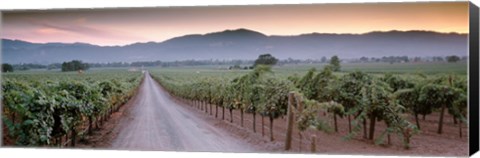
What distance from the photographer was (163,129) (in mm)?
9672

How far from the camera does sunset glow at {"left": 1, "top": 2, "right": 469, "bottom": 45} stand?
332 inches

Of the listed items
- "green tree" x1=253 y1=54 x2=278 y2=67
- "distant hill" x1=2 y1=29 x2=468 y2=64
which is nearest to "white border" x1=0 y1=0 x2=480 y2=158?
"distant hill" x1=2 y1=29 x2=468 y2=64

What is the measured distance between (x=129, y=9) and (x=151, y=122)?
1.46 m

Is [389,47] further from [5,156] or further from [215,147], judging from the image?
[5,156]

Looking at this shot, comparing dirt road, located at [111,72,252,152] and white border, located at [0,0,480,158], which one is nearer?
white border, located at [0,0,480,158]

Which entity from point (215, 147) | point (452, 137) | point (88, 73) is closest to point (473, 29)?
point (452, 137)

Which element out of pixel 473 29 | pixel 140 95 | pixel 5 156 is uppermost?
pixel 473 29

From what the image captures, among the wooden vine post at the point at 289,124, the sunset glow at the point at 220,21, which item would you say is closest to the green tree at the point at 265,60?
the sunset glow at the point at 220,21

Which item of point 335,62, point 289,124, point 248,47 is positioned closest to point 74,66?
point 248,47

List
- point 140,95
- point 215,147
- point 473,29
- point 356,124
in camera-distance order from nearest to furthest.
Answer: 1. point 473,29
2. point 356,124
3. point 215,147
4. point 140,95

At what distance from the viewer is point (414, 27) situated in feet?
27.9

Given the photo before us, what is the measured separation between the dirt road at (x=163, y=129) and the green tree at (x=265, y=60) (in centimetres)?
99

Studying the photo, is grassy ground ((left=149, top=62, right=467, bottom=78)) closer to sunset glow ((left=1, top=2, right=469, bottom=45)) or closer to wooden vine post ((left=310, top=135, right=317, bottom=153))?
sunset glow ((left=1, top=2, right=469, bottom=45))

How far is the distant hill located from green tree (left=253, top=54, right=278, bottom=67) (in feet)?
0.19
